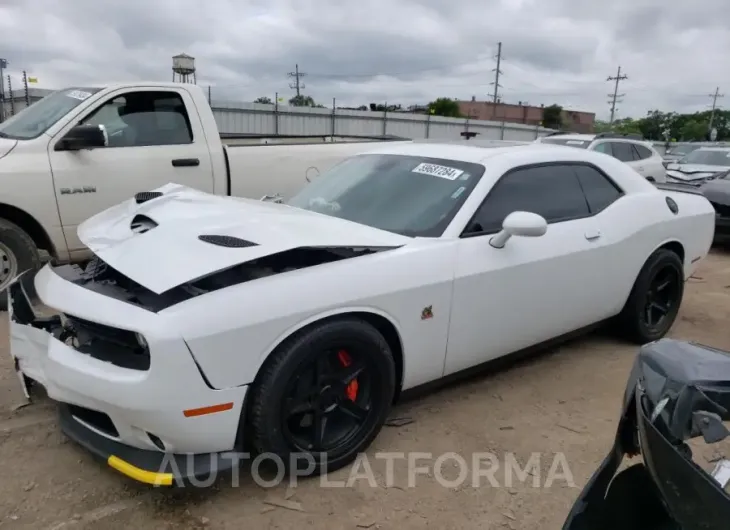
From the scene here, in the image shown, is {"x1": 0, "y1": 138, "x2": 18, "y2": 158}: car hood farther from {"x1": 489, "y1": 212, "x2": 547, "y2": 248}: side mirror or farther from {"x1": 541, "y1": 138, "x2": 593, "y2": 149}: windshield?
{"x1": 541, "y1": 138, "x2": 593, "y2": 149}: windshield

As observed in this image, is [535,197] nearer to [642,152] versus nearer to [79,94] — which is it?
[79,94]

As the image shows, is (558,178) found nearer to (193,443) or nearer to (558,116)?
(193,443)

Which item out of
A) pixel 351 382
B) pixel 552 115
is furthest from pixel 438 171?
pixel 552 115

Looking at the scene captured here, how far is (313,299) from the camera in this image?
8.69 feet

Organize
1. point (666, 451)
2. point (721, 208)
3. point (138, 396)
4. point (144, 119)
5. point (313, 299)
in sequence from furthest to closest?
point (721, 208) → point (144, 119) → point (313, 299) → point (138, 396) → point (666, 451)

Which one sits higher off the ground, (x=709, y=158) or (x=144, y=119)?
(x=144, y=119)

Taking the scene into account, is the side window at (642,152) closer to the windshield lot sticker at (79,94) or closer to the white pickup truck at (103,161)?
Answer: the white pickup truck at (103,161)

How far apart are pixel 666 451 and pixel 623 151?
12.0m

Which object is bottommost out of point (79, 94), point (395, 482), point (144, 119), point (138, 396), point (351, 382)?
point (395, 482)

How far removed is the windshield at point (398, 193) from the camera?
336 centimetres

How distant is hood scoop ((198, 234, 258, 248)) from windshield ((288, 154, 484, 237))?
0.88 m

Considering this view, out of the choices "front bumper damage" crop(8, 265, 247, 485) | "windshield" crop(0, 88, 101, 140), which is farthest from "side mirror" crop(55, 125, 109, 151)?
"front bumper damage" crop(8, 265, 247, 485)

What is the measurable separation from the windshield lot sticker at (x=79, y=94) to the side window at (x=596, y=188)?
414cm

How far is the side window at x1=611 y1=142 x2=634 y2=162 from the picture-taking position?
12.0 m
